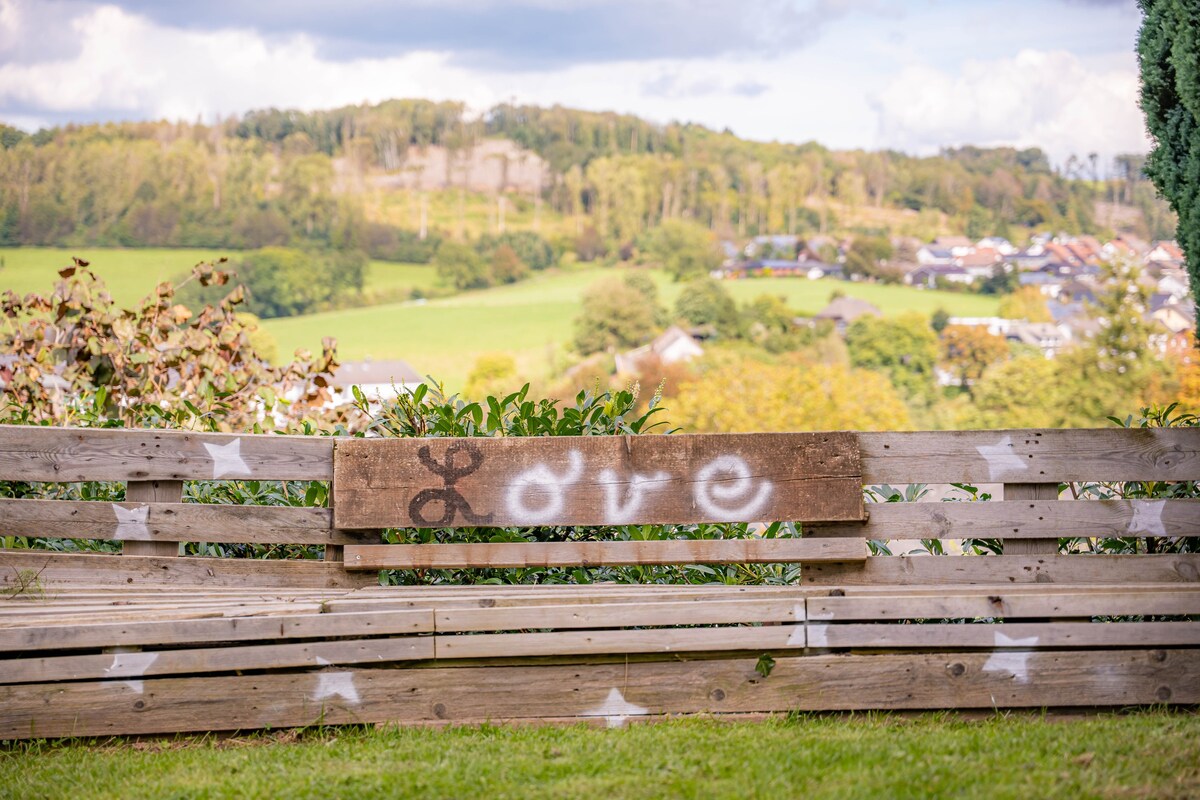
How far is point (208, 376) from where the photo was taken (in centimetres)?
742

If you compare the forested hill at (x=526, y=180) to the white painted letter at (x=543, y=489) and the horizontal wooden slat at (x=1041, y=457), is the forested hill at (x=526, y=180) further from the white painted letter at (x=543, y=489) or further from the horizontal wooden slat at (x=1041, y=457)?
the horizontal wooden slat at (x=1041, y=457)

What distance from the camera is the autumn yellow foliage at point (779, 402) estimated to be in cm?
5934

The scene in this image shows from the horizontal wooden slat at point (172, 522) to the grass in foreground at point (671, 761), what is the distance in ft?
3.26

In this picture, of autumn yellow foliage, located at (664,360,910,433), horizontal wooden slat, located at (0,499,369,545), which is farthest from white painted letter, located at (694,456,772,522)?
autumn yellow foliage, located at (664,360,910,433)

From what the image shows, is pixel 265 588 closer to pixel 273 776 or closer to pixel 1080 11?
pixel 273 776

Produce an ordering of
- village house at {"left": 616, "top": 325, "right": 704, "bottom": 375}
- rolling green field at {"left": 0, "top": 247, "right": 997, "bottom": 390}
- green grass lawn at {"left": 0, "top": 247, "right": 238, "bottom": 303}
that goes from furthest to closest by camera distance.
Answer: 1. village house at {"left": 616, "top": 325, "right": 704, "bottom": 375}
2. rolling green field at {"left": 0, "top": 247, "right": 997, "bottom": 390}
3. green grass lawn at {"left": 0, "top": 247, "right": 238, "bottom": 303}

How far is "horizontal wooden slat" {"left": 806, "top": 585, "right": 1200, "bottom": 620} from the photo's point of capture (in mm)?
3891

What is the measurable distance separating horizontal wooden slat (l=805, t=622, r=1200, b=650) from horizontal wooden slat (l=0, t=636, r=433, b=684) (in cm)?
142

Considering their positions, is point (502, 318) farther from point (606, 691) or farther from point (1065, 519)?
point (606, 691)

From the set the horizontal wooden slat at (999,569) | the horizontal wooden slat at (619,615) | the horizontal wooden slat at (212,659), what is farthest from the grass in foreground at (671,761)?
the horizontal wooden slat at (999,569)

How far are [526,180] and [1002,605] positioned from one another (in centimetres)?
10876

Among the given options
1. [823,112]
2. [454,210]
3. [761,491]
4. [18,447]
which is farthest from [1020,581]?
[823,112]

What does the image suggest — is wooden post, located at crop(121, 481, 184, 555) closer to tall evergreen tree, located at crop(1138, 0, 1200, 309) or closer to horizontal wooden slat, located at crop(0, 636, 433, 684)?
horizontal wooden slat, located at crop(0, 636, 433, 684)

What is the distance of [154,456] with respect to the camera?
15.2ft
